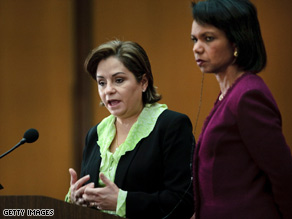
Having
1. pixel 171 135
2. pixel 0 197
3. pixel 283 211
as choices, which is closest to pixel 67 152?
pixel 171 135

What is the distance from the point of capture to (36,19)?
12.5 ft

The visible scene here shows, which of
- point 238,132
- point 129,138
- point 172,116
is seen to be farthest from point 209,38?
point 129,138

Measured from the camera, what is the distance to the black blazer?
67.0 inches

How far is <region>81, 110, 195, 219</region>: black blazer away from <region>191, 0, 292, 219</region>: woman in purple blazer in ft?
0.90

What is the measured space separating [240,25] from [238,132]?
0.30 m

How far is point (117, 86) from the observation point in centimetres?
184

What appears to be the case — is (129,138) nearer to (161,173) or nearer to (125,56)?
(161,173)

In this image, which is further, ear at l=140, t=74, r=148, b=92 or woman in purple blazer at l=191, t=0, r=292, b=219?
ear at l=140, t=74, r=148, b=92

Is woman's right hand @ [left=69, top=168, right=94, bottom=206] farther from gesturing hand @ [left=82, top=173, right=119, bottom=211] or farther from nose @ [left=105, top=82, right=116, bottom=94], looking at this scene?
nose @ [left=105, top=82, right=116, bottom=94]

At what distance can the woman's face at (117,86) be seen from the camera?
183cm

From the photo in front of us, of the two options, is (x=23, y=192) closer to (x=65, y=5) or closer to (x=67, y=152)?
(x=67, y=152)

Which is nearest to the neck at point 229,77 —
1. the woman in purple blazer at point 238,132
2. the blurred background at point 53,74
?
the woman in purple blazer at point 238,132

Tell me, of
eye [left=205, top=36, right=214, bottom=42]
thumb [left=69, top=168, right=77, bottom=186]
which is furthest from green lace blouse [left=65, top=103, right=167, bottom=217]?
eye [left=205, top=36, right=214, bottom=42]

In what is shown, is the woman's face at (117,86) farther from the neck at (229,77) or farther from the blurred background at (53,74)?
the blurred background at (53,74)
